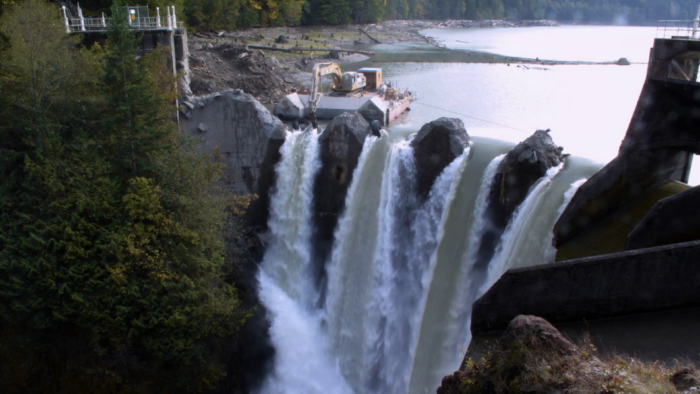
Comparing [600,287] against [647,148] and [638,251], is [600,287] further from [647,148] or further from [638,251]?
[647,148]

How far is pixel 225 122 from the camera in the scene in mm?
25391

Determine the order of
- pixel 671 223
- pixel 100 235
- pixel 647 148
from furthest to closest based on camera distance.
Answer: pixel 100 235 < pixel 647 148 < pixel 671 223

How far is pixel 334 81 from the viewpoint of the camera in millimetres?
34906

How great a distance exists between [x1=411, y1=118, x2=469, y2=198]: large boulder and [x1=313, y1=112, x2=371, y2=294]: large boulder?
3077 mm

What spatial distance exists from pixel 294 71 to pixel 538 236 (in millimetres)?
41166

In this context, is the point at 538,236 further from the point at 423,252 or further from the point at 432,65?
the point at 432,65

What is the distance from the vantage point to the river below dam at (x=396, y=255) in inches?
698

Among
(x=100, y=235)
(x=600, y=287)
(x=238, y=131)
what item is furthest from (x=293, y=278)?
(x=600, y=287)

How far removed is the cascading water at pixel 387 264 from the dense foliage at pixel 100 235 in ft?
13.6

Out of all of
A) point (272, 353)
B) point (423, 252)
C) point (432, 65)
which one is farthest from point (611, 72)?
point (272, 353)

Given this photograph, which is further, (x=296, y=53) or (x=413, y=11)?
(x=413, y=11)

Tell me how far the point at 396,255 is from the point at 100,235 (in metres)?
11.0

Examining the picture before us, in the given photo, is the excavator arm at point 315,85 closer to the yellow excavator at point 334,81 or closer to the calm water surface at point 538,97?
the yellow excavator at point 334,81

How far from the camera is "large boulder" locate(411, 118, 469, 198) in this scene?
2039cm
